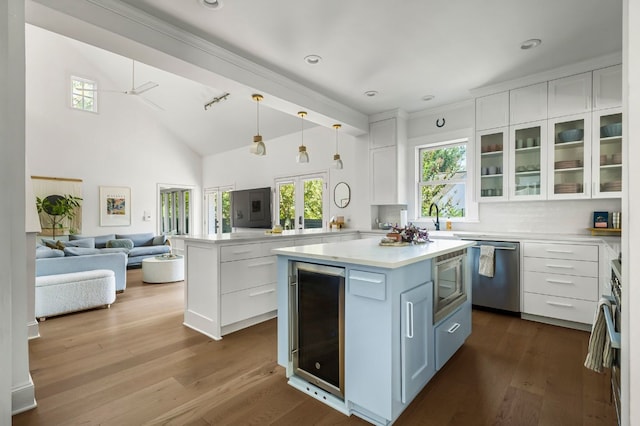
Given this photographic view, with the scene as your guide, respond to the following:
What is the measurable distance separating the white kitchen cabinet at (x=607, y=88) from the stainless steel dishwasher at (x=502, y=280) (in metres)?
1.71

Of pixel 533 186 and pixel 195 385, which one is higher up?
pixel 533 186

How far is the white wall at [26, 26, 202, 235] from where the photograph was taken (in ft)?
21.3

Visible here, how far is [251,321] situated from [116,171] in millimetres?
6256

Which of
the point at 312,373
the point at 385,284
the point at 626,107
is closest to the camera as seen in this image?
the point at 626,107

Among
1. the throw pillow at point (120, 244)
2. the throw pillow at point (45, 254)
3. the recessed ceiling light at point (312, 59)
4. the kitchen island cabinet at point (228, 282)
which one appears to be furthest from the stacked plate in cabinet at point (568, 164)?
the throw pillow at point (120, 244)

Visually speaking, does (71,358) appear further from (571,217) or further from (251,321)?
(571,217)

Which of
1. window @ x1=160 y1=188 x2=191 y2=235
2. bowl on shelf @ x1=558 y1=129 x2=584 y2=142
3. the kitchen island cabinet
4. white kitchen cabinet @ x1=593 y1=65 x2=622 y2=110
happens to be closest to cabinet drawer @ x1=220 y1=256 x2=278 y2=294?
the kitchen island cabinet

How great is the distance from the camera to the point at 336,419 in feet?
6.02

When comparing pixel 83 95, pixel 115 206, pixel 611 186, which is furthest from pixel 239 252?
pixel 83 95

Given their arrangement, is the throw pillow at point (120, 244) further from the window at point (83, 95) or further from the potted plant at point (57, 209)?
the window at point (83, 95)

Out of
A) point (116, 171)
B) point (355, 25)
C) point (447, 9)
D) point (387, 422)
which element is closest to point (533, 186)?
point (447, 9)

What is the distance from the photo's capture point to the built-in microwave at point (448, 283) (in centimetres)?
219

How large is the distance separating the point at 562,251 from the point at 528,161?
1.15 metres

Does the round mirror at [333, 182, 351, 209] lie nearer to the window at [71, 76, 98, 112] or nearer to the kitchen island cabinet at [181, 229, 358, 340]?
the kitchen island cabinet at [181, 229, 358, 340]
